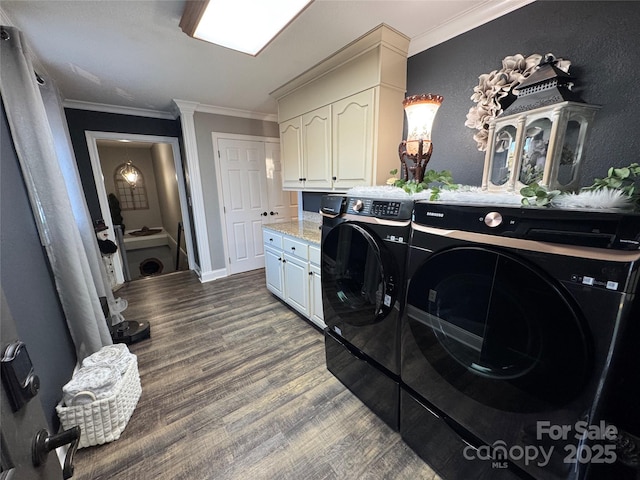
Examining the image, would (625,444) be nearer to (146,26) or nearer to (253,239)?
(146,26)

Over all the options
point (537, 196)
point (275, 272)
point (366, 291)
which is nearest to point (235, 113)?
point (275, 272)

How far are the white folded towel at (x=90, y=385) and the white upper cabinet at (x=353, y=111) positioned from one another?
2088 millimetres

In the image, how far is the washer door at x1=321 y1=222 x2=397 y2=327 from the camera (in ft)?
4.13

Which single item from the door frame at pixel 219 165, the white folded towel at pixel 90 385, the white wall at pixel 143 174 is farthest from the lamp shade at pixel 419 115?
the white wall at pixel 143 174

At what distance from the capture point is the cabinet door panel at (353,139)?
77.0 inches

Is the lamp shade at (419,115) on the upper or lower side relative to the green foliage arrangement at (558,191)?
upper

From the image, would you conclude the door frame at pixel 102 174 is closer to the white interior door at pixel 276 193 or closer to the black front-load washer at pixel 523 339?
the white interior door at pixel 276 193

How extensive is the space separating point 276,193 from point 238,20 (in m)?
2.72

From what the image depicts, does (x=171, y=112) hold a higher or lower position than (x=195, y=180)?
higher

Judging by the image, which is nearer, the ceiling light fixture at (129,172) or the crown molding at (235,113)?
the crown molding at (235,113)

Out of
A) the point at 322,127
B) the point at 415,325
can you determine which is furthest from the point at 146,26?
the point at 415,325

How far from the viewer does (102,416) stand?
1351 millimetres

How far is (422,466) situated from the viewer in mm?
1254

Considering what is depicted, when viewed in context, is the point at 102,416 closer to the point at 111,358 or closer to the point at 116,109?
the point at 111,358
